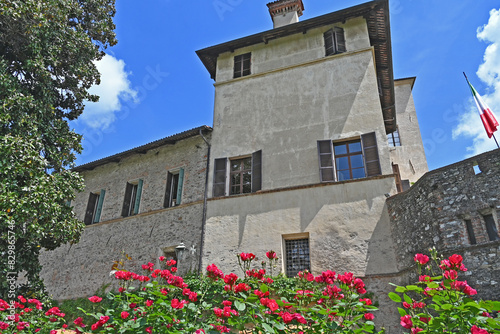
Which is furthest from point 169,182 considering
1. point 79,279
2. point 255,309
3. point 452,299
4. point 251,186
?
point 452,299

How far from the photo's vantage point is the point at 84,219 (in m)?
15.1

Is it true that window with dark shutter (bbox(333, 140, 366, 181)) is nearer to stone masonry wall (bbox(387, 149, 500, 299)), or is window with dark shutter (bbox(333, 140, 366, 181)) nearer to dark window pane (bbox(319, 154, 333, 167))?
dark window pane (bbox(319, 154, 333, 167))

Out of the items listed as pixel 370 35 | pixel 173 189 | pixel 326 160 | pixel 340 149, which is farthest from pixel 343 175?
pixel 173 189

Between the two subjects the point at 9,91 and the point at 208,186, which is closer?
the point at 9,91

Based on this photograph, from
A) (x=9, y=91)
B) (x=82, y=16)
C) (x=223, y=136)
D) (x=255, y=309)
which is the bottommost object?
(x=255, y=309)

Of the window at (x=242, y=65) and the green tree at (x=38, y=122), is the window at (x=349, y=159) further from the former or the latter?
the green tree at (x=38, y=122)

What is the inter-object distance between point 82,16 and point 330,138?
7.99 m

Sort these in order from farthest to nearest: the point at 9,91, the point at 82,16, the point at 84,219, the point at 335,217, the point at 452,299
A: the point at 84,219 < the point at 82,16 < the point at 335,217 < the point at 9,91 < the point at 452,299

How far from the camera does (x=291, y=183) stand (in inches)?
427

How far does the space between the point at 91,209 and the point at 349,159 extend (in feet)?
34.6

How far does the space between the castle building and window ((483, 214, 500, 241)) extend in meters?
0.02

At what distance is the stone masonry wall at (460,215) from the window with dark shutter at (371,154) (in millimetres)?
1486

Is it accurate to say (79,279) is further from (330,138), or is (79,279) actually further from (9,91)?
(330,138)

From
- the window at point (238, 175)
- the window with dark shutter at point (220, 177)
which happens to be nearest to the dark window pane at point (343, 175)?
the window at point (238, 175)
